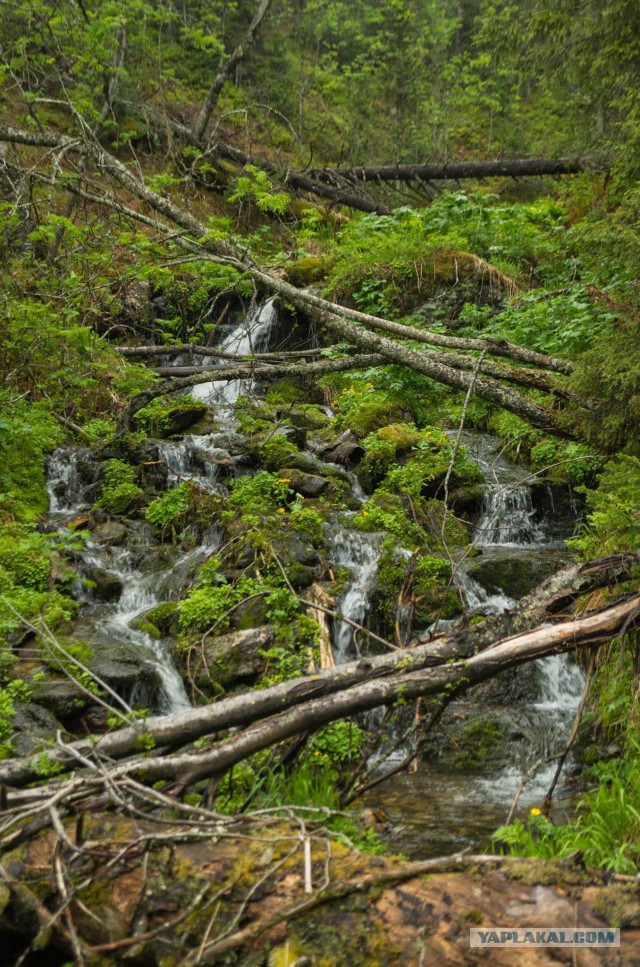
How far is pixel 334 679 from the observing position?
3.54 meters

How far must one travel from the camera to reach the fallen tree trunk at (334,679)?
3.30 m

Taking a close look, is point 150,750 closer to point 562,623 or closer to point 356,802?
point 356,802

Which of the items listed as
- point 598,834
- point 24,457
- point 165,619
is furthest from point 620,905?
point 24,457

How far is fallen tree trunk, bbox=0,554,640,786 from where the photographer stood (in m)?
3.30

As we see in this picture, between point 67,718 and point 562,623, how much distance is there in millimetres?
3731

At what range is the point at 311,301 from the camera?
8.34 m

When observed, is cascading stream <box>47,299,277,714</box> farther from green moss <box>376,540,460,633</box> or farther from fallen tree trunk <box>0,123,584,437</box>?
green moss <box>376,540,460,633</box>

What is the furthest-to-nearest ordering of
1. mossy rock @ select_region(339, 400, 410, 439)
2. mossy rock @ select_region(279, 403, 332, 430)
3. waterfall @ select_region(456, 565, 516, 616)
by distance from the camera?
mossy rock @ select_region(279, 403, 332, 430), mossy rock @ select_region(339, 400, 410, 439), waterfall @ select_region(456, 565, 516, 616)

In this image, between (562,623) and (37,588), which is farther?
(37,588)

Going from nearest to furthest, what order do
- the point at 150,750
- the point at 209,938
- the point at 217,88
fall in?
1. the point at 209,938
2. the point at 150,750
3. the point at 217,88

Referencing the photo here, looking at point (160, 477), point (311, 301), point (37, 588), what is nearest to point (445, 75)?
point (311, 301)

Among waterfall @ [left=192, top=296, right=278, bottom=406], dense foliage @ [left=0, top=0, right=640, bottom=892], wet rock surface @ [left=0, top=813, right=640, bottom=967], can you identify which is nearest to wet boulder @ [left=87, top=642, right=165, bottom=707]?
dense foliage @ [left=0, top=0, right=640, bottom=892]

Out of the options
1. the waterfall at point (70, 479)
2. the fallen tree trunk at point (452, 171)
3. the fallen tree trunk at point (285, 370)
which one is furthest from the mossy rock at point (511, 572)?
the fallen tree trunk at point (452, 171)

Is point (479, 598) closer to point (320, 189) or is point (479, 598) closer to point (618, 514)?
point (618, 514)
